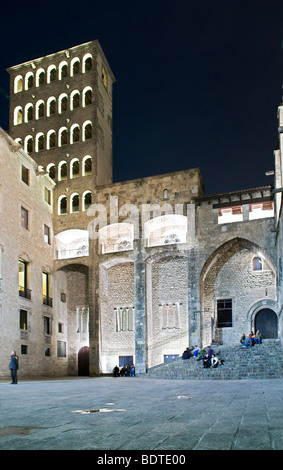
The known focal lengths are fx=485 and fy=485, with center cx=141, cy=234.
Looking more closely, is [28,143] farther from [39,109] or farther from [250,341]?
[250,341]

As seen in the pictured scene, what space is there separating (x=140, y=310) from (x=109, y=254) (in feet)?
13.5

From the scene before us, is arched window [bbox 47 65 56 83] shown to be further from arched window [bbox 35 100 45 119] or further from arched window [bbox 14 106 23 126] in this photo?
arched window [bbox 14 106 23 126]

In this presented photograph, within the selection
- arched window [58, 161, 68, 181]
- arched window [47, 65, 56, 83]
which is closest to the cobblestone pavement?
arched window [58, 161, 68, 181]

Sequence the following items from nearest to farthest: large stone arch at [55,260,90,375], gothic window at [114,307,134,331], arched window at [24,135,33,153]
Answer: gothic window at [114,307,134,331], large stone arch at [55,260,90,375], arched window at [24,135,33,153]

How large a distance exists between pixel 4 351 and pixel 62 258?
29.5 ft

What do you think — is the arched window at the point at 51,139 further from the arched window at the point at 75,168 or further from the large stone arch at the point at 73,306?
the large stone arch at the point at 73,306

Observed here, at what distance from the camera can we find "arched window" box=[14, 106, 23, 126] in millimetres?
36906

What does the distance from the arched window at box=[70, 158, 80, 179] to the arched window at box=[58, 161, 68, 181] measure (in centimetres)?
50

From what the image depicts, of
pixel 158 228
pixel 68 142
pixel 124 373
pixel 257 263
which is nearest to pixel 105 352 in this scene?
pixel 124 373

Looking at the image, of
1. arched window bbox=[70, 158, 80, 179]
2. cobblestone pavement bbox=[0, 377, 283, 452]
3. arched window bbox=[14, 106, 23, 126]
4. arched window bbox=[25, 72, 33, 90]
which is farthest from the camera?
arched window bbox=[25, 72, 33, 90]

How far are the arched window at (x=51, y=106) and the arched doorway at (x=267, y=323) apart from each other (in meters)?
20.5

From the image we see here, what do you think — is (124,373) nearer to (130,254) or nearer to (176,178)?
(130,254)

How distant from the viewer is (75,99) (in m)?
35.8

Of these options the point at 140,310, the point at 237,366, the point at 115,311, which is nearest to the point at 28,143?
the point at 115,311
